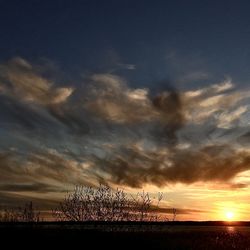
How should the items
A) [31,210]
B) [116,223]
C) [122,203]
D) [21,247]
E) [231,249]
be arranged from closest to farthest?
[231,249], [21,247], [116,223], [122,203], [31,210]

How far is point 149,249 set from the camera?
33062 mm

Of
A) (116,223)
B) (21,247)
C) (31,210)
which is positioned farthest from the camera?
(31,210)

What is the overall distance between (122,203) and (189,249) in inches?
2243

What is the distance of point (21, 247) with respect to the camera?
33.3 metres

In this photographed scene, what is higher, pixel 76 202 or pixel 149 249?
pixel 76 202

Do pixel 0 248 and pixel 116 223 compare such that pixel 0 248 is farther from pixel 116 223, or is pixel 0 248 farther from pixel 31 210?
pixel 31 210

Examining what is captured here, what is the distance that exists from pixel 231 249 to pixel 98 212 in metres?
56.9

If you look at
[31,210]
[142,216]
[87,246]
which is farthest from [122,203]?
[87,246]

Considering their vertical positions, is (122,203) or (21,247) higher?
(122,203)

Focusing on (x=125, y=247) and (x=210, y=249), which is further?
(x=125, y=247)

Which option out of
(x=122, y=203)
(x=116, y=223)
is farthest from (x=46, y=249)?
(x=122, y=203)

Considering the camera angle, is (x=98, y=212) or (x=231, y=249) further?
(x=98, y=212)

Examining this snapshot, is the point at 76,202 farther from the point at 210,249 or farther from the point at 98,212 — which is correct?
the point at 210,249

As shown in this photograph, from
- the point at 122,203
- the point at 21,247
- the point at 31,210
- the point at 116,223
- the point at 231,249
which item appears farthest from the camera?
the point at 31,210
